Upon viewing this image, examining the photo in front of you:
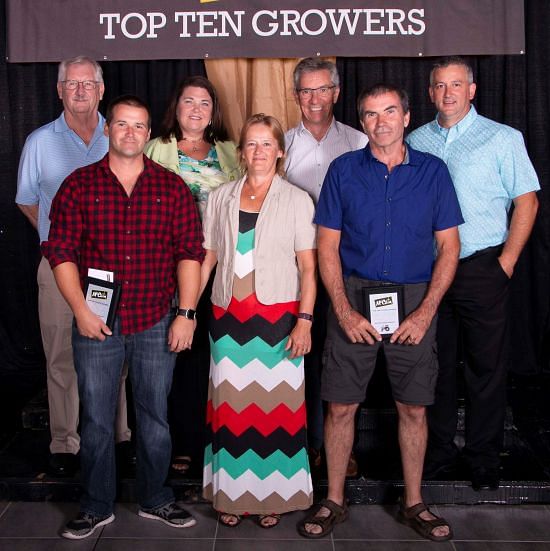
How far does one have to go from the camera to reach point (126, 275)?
280 centimetres

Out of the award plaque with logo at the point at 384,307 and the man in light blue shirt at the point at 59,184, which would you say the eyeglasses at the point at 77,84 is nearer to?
the man in light blue shirt at the point at 59,184

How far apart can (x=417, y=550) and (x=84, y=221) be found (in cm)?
158

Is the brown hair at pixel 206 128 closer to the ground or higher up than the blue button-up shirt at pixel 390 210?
higher up

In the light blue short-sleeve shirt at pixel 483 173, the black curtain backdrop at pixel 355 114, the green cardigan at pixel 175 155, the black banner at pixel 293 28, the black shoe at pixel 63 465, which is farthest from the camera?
the black curtain backdrop at pixel 355 114

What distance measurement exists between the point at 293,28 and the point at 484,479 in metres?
2.24

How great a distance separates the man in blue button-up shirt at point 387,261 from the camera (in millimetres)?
2846

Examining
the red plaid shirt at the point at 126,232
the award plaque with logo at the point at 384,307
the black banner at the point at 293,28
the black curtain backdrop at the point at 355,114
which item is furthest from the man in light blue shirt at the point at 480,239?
the black curtain backdrop at the point at 355,114

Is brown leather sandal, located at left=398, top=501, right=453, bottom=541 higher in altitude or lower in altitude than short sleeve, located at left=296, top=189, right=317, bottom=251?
lower

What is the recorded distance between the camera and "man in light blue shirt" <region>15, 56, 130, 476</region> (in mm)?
3404

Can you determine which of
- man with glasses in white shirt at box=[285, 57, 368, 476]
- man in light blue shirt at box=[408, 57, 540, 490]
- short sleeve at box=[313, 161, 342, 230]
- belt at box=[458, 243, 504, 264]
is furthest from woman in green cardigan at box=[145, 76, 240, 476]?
belt at box=[458, 243, 504, 264]

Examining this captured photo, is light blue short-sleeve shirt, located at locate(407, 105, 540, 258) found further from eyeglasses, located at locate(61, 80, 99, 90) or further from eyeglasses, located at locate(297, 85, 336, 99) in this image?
eyeglasses, located at locate(61, 80, 99, 90)

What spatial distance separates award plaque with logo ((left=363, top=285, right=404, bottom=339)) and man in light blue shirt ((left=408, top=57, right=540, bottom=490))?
373 mm

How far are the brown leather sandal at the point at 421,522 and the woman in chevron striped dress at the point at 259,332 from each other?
1.18ft

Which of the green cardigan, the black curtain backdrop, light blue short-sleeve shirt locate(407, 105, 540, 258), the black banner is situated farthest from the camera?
the black curtain backdrop
